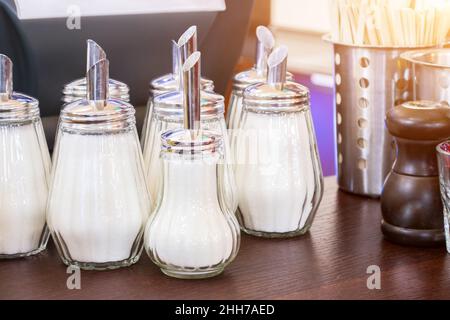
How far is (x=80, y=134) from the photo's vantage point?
0.81 m

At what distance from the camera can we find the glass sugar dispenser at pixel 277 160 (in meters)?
0.93

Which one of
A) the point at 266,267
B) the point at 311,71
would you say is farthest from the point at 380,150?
the point at 311,71

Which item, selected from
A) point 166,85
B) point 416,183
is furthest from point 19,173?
point 416,183

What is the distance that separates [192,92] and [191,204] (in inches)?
4.1

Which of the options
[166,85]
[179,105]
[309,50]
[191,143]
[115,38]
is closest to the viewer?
[191,143]

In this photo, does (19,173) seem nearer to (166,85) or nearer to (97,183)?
(97,183)

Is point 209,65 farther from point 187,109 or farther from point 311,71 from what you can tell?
point 311,71

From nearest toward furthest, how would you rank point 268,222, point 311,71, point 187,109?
1. point 187,109
2. point 268,222
3. point 311,71

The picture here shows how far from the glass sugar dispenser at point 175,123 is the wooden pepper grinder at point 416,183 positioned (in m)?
0.18

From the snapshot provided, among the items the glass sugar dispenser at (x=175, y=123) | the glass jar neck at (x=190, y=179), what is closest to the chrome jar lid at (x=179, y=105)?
the glass sugar dispenser at (x=175, y=123)

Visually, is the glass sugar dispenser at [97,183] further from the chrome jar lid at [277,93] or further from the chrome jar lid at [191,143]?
the chrome jar lid at [277,93]

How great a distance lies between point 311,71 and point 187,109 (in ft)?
6.20

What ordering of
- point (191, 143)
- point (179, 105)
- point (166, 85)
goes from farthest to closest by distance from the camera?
point (166, 85) → point (179, 105) → point (191, 143)

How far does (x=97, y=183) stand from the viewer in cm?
82
